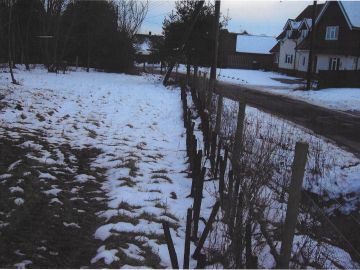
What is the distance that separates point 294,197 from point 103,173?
13.1ft

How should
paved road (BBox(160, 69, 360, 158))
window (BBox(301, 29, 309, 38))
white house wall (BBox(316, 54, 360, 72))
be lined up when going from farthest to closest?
window (BBox(301, 29, 309, 38))
white house wall (BBox(316, 54, 360, 72))
paved road (BBox(160, 69, 360, 158))

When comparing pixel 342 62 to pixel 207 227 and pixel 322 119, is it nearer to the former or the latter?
pixel 322 119

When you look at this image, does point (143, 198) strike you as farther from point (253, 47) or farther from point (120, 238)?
point (253, 47)

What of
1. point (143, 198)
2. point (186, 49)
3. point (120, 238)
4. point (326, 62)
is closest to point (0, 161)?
point (143, 198)

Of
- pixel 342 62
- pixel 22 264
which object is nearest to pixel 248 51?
pixel 342 62

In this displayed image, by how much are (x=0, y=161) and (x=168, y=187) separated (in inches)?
102

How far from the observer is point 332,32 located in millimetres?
39781

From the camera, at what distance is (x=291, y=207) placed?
384cm

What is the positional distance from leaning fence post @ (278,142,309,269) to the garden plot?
114 cm

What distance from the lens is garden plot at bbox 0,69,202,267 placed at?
4.59 meters

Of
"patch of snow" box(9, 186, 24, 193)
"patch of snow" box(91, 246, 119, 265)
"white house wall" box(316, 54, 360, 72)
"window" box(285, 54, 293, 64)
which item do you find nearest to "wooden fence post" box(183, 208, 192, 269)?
"patch of snow" box(91, 246, 119, 265)

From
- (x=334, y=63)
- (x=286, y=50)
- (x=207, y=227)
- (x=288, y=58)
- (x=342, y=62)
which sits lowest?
(x=207, y=227)

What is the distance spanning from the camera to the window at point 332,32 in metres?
39.2

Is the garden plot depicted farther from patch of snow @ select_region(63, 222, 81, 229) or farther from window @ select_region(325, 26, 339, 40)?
window @ select_region(325, 26, 339, 40)
